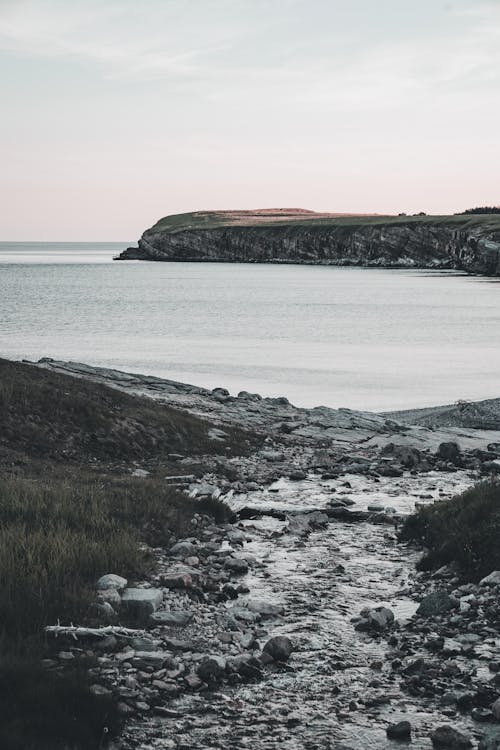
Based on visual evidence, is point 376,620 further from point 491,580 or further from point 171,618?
point 171,618

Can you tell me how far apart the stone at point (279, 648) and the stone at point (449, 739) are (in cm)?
215

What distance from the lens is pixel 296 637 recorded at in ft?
32.0

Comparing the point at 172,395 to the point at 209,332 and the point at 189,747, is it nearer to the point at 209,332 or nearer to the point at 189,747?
the point at 189,747

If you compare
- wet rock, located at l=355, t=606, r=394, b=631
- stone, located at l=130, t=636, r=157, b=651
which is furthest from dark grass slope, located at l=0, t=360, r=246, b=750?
wet rock, located at l=355, t=606, r=394, b=631

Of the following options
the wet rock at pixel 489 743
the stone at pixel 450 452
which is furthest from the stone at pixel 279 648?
the stone at pixel 450 452

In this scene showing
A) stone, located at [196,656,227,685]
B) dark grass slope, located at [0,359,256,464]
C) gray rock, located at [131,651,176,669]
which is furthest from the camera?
dark grass slope, located at [0,359,256,464]

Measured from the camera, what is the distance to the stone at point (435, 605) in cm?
1049

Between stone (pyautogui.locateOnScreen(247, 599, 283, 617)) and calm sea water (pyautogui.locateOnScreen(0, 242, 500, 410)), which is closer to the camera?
stone (pyautogui.locateOnScreen(247, 599, 283, 617))

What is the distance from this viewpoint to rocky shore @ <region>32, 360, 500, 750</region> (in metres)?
7.68

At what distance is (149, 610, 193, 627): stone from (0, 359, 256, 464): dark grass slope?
31.7 feet

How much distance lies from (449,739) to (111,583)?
15.8 feet

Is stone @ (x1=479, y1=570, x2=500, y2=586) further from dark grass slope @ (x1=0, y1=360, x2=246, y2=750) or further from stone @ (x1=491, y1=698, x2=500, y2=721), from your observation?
dark grass slope @ (x1=0, y1=360, x2=246, y2=750)

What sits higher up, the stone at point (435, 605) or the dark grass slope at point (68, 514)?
the dark grass slope at point (68, 514)

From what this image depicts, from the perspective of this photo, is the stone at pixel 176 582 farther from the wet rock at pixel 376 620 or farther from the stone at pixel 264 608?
the wet rock at pixel 376 620
